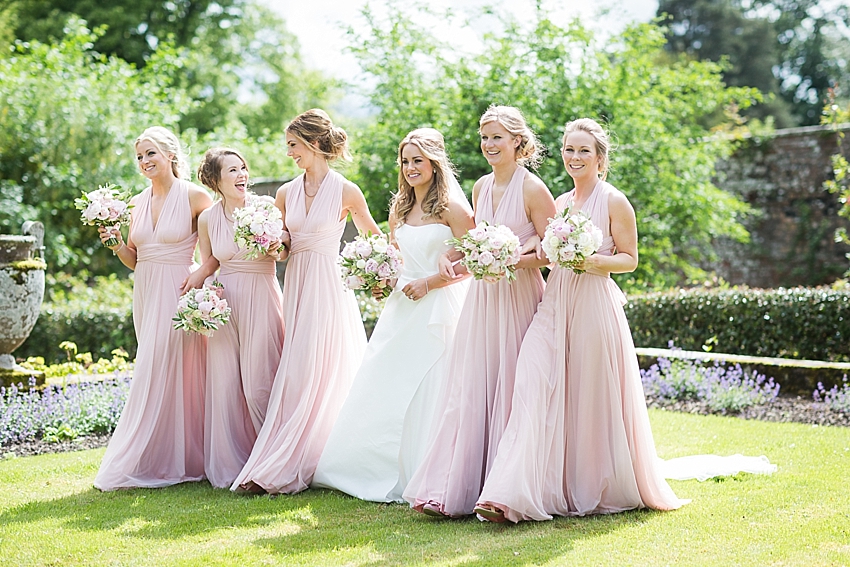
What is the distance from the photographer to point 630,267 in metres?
4.76

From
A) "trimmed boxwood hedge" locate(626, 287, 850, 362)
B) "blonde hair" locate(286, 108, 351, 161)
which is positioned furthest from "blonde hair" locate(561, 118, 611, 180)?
"trimmed boxwood hedge" locate(626, 287, 850, 362)

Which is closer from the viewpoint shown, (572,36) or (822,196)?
(572,36)

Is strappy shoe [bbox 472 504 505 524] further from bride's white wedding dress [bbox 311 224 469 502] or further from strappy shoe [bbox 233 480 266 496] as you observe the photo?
strappy shoe [bbox 233 480 266 496]

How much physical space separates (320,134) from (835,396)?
16.8 ft

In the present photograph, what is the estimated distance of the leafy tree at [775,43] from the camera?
3453cm

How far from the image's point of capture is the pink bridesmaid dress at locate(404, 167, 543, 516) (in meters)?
4.82

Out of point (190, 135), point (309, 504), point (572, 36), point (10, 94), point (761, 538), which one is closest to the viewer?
point (761, 538)

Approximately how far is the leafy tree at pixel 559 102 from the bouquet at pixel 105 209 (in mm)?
6034

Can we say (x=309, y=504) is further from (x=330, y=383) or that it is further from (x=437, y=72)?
(x=437, y=72)

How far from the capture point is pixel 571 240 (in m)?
4.45

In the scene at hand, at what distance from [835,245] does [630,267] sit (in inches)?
460

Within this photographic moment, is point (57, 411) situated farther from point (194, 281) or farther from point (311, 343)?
point (311, 343)

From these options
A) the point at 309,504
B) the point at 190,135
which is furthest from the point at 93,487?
the point at 190,135

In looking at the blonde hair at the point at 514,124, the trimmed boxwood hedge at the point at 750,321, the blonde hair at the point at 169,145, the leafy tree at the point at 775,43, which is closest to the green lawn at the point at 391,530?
the blonde hair at the point at 514,124
